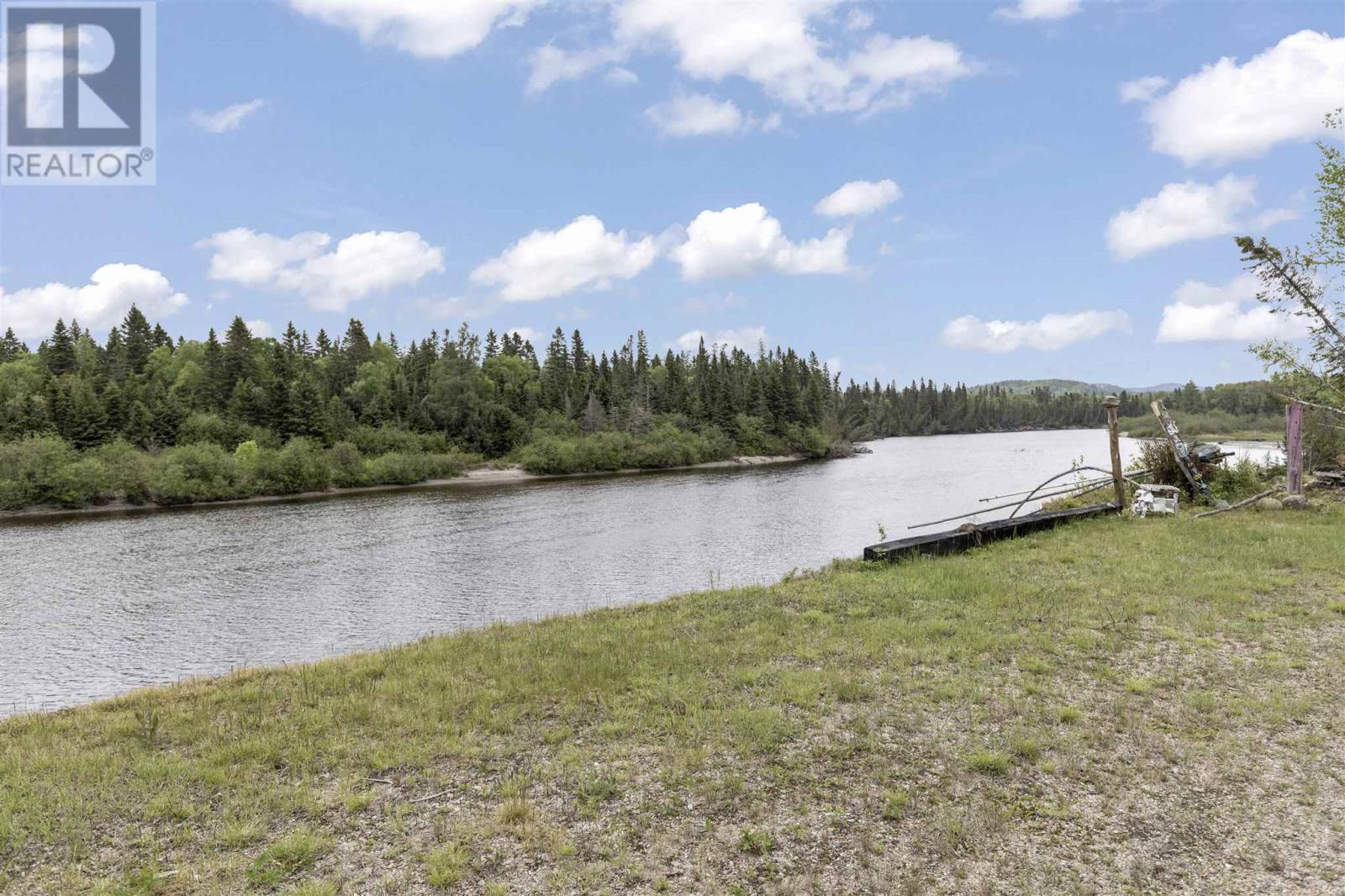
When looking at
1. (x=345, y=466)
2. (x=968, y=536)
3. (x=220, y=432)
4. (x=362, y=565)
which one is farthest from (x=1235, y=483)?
(x=220, y=432)

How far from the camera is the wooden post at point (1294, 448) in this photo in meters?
18.7

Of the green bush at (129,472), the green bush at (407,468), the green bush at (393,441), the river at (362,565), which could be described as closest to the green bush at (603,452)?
the green bush at (407,468)

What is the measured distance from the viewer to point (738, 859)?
5160mm

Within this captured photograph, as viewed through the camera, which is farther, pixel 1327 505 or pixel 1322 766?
pixel 1327 505

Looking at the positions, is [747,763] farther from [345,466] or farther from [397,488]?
[345,466]

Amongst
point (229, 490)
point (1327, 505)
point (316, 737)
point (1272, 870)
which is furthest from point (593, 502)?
point (1272, 870)

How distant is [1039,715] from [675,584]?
53.5 ft

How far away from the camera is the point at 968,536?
55.5 ft

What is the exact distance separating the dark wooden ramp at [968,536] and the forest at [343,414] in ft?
221

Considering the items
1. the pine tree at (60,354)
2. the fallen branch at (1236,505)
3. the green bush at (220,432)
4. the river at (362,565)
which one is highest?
the pine tree at (60,354)

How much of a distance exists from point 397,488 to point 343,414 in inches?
782

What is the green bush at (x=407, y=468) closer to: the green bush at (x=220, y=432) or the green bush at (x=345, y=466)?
the green bush at (x=345, y=466)

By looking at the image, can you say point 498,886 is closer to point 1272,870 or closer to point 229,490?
point 1272,870

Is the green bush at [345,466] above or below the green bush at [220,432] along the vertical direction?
below
